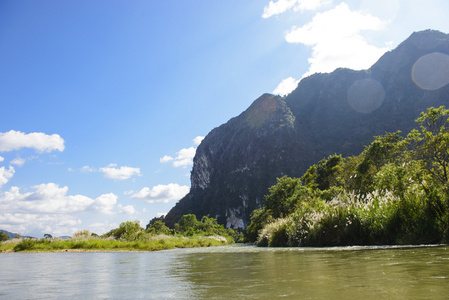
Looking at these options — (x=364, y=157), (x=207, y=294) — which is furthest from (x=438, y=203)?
(x=364, y=157)

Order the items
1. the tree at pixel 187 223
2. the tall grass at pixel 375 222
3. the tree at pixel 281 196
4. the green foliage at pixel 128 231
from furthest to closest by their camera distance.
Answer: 1. the tree at pixel 187 223
2. the tree at pixel 281 196
3. the green foliage at pixel 128 231
4. the tall grass at pixel 375 222

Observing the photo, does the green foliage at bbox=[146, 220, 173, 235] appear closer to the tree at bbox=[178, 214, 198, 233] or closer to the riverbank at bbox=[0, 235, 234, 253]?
the tree at bbox=[178, 214, 198, 233]

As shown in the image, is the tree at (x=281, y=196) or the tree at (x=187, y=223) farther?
the tree at (x=187, y=223)

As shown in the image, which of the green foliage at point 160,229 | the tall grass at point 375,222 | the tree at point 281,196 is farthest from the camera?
the green foliage at point 160,229

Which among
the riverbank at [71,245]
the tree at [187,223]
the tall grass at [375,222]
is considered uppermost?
the tall grass at [375,222]

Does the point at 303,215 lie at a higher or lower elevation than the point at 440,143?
lower

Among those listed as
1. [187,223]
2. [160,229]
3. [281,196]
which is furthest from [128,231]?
[187,223]

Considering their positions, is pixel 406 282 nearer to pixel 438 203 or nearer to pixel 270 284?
pixel 270 284

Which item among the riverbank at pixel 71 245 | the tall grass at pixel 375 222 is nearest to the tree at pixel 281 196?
the riverbank at pixel 71 245

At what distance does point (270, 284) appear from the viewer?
383 centimetres

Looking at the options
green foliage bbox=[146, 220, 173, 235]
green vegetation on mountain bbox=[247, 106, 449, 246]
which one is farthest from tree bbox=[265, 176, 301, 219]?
green vegetation on mountain bbox=[247, 106, 449, 246]

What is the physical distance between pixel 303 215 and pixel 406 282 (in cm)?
1646

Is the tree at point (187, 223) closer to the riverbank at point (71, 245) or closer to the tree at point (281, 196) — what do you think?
the tree at point (281, 196)

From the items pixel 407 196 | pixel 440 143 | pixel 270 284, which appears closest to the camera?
pixel 270 284
